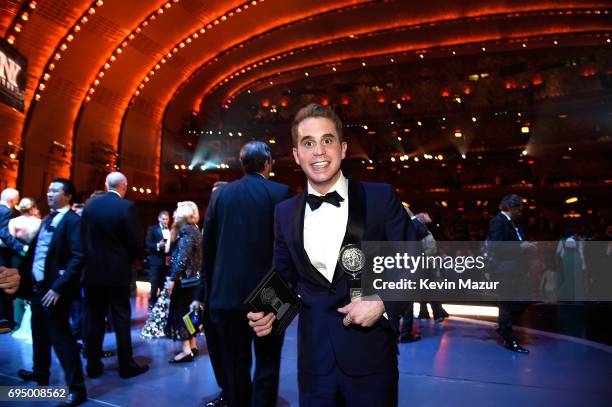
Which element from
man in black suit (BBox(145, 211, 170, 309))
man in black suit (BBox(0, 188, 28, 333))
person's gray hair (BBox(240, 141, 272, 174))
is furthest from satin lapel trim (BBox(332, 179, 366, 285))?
Result: man in black suit (BBox(145, 211, 170, 309))

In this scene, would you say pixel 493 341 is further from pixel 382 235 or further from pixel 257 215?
pixel 382 235

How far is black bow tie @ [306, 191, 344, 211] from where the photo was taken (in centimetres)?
161

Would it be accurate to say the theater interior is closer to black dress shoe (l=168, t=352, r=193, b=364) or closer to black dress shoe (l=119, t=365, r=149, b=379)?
black dress shoe (l=168, t=352, r=193, b=364)

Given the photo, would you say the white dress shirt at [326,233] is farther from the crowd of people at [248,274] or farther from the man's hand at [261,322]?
the man's hand at [261,322]

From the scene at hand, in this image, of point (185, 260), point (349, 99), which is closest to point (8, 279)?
point (185, 260)

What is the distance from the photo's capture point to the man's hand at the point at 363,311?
141 centimetres

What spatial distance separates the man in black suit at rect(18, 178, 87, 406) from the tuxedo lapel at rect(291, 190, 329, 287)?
105 inches

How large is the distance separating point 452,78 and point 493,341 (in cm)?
2115

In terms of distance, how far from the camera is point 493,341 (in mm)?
5871

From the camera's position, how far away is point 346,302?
1.54 metres

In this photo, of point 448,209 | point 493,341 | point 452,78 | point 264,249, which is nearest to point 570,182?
point 448,209

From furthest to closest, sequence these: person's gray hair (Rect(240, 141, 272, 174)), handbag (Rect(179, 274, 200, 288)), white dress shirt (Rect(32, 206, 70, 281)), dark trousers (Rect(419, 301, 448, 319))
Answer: dark trousers (Rect(419, 301, 448, 319))
handbag (Rect(179, 274, 200, 288))
white dress shirt (Rect(32, 206, 70, 281))
person's gray hair (Rect(240, 141, 272, 174))

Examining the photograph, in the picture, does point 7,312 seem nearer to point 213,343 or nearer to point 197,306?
point 213,343

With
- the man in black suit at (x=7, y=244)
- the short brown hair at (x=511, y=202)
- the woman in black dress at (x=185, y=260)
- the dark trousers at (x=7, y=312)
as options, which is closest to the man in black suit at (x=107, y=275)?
the woman in black dress at (x=185, y=260)
